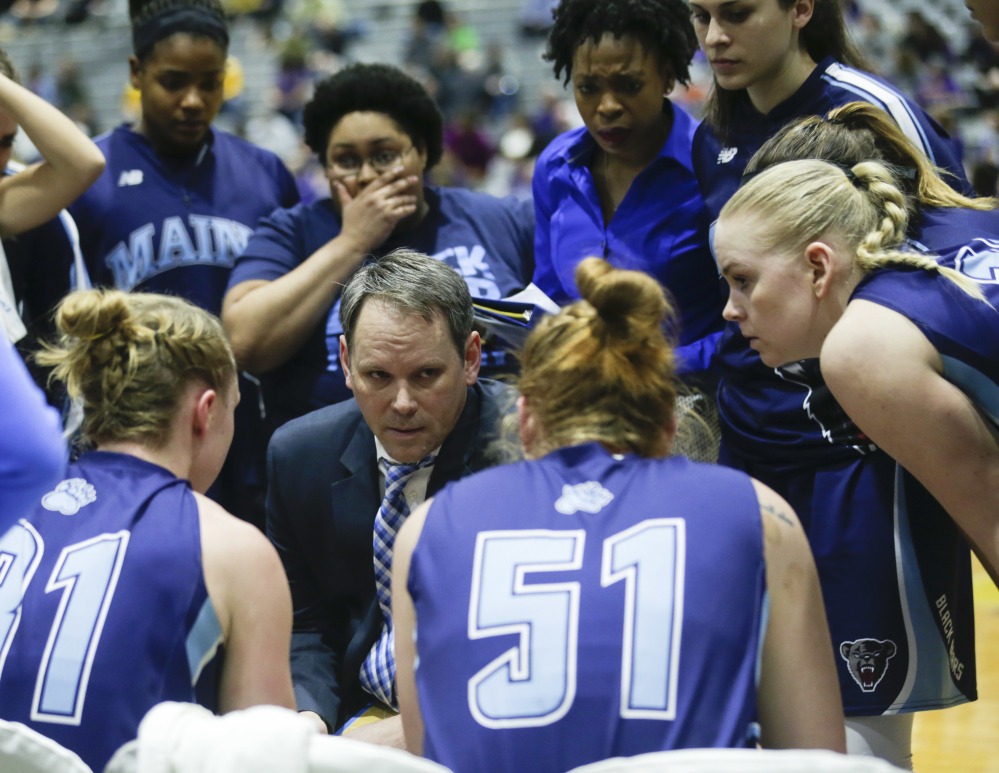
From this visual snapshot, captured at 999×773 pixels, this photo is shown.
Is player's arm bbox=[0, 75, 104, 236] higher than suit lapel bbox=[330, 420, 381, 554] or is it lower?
higher

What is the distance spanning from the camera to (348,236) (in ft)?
9.18

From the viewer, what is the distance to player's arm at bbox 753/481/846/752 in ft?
4.34

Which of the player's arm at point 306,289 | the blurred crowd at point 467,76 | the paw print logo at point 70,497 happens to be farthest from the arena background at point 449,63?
the paw print logo at point 70,497

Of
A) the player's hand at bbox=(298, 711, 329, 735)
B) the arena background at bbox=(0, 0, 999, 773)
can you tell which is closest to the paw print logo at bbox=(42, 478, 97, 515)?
the player's hand at bbox=(298, 711, 329, 735)

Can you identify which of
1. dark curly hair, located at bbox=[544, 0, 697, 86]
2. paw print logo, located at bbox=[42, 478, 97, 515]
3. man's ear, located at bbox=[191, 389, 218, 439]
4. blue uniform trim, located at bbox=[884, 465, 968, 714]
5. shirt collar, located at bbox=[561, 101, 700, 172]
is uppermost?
dark curly hair, located at bbox=[544, 0, 697, 86]

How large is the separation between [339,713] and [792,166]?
4.19 ft

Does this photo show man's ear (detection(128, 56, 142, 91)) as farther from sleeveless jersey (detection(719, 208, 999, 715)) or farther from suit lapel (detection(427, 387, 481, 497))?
sleeveless jersey (detection(719, 208, 999, 715))

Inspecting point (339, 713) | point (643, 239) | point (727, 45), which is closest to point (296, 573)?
point (339, 713)

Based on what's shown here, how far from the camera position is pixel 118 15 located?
1573 centimetres

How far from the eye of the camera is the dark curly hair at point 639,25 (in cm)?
264

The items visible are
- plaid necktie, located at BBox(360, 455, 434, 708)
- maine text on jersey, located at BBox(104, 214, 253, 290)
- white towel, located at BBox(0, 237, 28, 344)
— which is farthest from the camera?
maine text on jersey, located at BBox(104, 214, 253, 290)

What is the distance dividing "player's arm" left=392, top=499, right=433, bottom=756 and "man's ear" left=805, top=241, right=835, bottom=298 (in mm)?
813

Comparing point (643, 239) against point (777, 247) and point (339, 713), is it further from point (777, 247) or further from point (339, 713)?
point (339, 713)

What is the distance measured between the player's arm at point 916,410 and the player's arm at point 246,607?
87 cm
